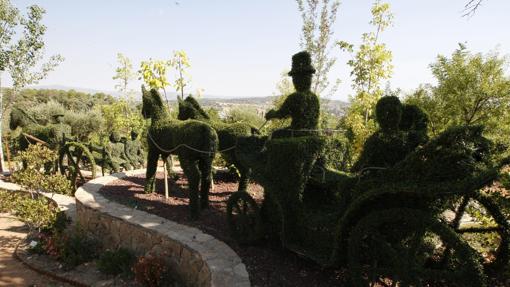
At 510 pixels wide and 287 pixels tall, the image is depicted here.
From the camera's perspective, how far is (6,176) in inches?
515

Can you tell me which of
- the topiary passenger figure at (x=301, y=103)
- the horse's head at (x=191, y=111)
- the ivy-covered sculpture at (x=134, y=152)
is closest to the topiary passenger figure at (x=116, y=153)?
the ivy-covered sculpture at (x=134, y=152)

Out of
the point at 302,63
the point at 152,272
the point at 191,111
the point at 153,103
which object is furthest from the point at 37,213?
the point at 302,63

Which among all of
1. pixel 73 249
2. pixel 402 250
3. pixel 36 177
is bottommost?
pixel 73 249

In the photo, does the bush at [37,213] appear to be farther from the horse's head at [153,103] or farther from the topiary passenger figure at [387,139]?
the topiary passenger figure at [387,139]

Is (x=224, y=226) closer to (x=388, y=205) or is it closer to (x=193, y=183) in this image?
(x=193, y=183)

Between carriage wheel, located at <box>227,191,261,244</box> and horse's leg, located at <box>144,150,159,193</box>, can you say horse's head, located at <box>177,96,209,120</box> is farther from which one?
carriage wheel, located at <box>227,191,261,244</box>

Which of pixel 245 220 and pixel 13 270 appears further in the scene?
pixel 13 270

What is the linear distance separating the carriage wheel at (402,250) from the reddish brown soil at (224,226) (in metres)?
0.78

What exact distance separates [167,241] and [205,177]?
1542mm

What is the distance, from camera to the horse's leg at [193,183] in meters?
5.84

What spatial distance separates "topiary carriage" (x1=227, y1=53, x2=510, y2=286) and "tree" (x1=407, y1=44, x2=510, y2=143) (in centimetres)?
275

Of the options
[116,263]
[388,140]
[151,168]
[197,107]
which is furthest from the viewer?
[151,168]

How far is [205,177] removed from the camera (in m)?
6.25

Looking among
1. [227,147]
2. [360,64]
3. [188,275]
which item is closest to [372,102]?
[360,64]
